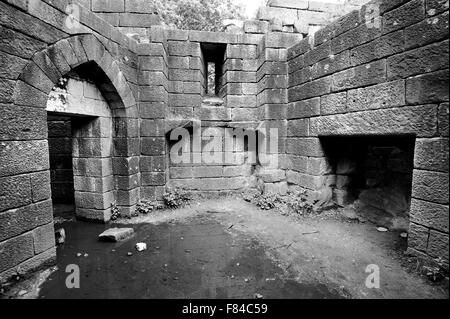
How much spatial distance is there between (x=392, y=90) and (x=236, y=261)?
3011mm

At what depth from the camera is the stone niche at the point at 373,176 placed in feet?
12.9

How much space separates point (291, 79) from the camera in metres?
4.91

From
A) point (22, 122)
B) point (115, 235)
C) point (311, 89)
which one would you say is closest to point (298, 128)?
point (311, 89)

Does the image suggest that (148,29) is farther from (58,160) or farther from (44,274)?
(44,274)

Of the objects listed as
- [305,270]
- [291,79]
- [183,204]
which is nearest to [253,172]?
[183,204]

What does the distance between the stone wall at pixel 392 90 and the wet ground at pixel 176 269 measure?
1549mm

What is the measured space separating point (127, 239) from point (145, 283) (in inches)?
51.6

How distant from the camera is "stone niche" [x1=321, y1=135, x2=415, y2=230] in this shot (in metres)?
3.93

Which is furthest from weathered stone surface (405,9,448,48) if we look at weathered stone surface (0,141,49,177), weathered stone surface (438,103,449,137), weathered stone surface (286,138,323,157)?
weathered stone surface (0,141,49,177)

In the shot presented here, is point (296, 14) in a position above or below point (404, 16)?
above

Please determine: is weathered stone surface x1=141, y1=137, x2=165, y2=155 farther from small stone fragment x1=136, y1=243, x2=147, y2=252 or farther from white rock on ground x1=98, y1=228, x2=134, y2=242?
small stone fragment x1=136, y1=243, x2=147, y2=252

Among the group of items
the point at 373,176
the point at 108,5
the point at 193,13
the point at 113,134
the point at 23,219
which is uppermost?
the point at 193,13

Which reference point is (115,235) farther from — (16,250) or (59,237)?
(16,250)

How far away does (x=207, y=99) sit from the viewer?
5.90 metres
